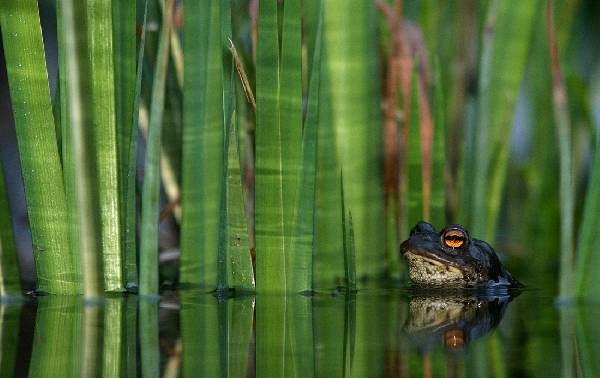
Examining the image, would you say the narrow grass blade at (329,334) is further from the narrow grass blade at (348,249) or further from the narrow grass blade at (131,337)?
the narrow grass blade at (131,337)

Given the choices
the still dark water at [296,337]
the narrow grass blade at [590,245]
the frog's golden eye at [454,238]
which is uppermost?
the frog's golden eye at [454,238]

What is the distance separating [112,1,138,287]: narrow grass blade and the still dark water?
140 mm

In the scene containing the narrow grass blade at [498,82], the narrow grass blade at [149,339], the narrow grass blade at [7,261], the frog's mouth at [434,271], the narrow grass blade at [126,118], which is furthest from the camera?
the frog's mouth at [434,271]

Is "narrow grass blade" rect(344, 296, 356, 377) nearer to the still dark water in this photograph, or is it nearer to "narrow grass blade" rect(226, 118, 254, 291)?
the still dark water

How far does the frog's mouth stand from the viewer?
3.03 m

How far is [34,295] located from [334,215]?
79 centimetres

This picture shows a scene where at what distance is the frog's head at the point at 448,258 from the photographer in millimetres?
2904

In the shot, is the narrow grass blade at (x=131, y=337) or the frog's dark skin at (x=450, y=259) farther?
the frog's dark skin at (x=450, y=259)

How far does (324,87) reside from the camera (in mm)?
2461

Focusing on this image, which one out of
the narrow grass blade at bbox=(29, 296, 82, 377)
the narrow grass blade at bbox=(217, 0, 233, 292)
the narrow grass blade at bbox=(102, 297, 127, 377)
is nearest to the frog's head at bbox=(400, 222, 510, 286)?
the narrow grass blade at bbox=(217, 0, 233, 292)

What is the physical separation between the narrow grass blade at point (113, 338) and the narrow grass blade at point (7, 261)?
0.30 metres

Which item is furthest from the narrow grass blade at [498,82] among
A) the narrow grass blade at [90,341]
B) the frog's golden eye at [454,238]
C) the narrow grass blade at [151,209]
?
the narrow grass blade at [90,341]

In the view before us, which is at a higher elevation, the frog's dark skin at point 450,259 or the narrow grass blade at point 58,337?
the frog's dark skin at point 450,259

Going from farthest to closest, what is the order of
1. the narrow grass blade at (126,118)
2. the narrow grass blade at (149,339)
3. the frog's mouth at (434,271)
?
the frog's mouth at (434,271), the narrow grass blade at (126,118), the narrow grass blade at (149,339)
